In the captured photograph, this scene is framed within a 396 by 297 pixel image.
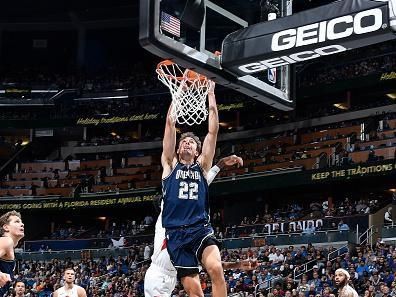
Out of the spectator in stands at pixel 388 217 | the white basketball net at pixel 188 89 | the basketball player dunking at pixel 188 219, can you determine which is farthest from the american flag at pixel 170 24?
the spectator in stands at pixel 388 217

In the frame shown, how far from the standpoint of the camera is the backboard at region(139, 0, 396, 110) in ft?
25.7

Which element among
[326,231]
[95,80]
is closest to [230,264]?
[326,231]

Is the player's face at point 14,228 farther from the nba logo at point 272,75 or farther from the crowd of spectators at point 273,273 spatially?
the crowd of spectators at point 273,273

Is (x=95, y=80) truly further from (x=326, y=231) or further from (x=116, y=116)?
(x=326, y=231)

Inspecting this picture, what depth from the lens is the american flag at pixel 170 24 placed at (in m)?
8.17

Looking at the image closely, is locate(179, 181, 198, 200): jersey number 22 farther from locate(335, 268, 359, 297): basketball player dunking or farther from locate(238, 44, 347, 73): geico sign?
locate(335, 268, 359, 297): basketball player dunking

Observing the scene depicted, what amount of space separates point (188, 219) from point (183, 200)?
199 mm

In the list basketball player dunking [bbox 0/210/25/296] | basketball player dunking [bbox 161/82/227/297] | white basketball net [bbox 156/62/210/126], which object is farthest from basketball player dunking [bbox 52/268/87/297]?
basketball player dunking [bbox 161/82/227/297]

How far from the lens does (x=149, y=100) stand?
38750 mm

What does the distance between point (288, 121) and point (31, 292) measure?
14469mm

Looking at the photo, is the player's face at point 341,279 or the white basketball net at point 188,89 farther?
the player's face at point 341,279

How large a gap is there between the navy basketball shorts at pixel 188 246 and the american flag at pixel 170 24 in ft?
7.26

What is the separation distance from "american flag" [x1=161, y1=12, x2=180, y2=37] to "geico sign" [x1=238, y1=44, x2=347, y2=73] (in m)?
0.91

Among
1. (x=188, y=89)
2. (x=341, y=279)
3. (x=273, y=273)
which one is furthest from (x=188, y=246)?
(x=273, y=273)
